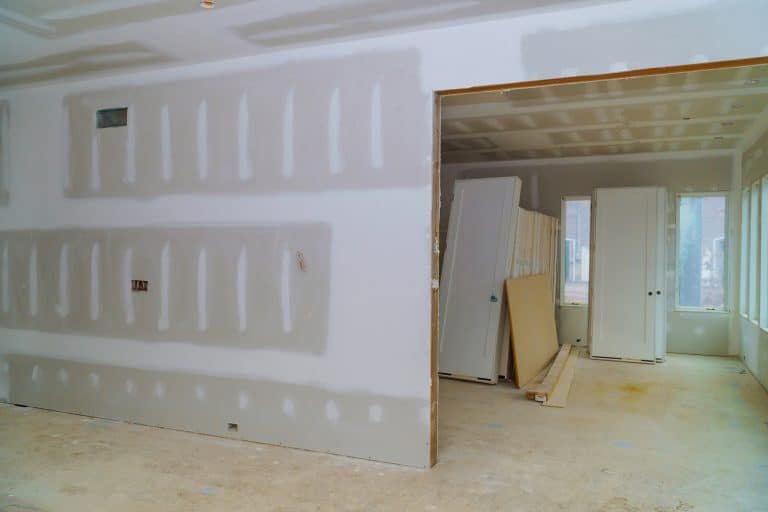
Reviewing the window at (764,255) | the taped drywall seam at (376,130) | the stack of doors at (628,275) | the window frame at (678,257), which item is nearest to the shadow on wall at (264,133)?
the taped drywall seam at (376,130)

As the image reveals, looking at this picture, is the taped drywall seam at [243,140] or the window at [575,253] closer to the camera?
the taped drywall seam at [243,140]

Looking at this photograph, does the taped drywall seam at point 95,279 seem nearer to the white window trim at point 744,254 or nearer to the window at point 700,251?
the white window trim at point 744,254

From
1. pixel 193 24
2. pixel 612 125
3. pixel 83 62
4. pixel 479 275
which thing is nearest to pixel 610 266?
pixel 612 125

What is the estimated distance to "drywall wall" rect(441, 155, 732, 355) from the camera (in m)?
8.11

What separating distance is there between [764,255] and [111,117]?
6.69 meters

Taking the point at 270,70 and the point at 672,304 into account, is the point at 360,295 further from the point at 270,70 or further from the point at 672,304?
the point at 672,304

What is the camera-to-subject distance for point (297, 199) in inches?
166

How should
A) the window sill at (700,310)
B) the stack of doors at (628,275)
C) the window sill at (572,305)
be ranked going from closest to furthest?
the stack of doors at (628,275)
the window sill at (700,310)
the window sill at (572,305)

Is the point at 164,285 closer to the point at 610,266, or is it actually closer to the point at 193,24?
the point at 193,24

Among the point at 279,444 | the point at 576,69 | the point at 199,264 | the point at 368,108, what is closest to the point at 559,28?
the point at 576,69

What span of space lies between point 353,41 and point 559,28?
4.56ft

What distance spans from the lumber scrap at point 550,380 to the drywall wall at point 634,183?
1.37m

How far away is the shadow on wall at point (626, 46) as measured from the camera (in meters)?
3.09

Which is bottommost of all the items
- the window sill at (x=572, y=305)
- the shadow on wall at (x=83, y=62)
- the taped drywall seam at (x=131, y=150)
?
the window sill at (x=572, y=305)
